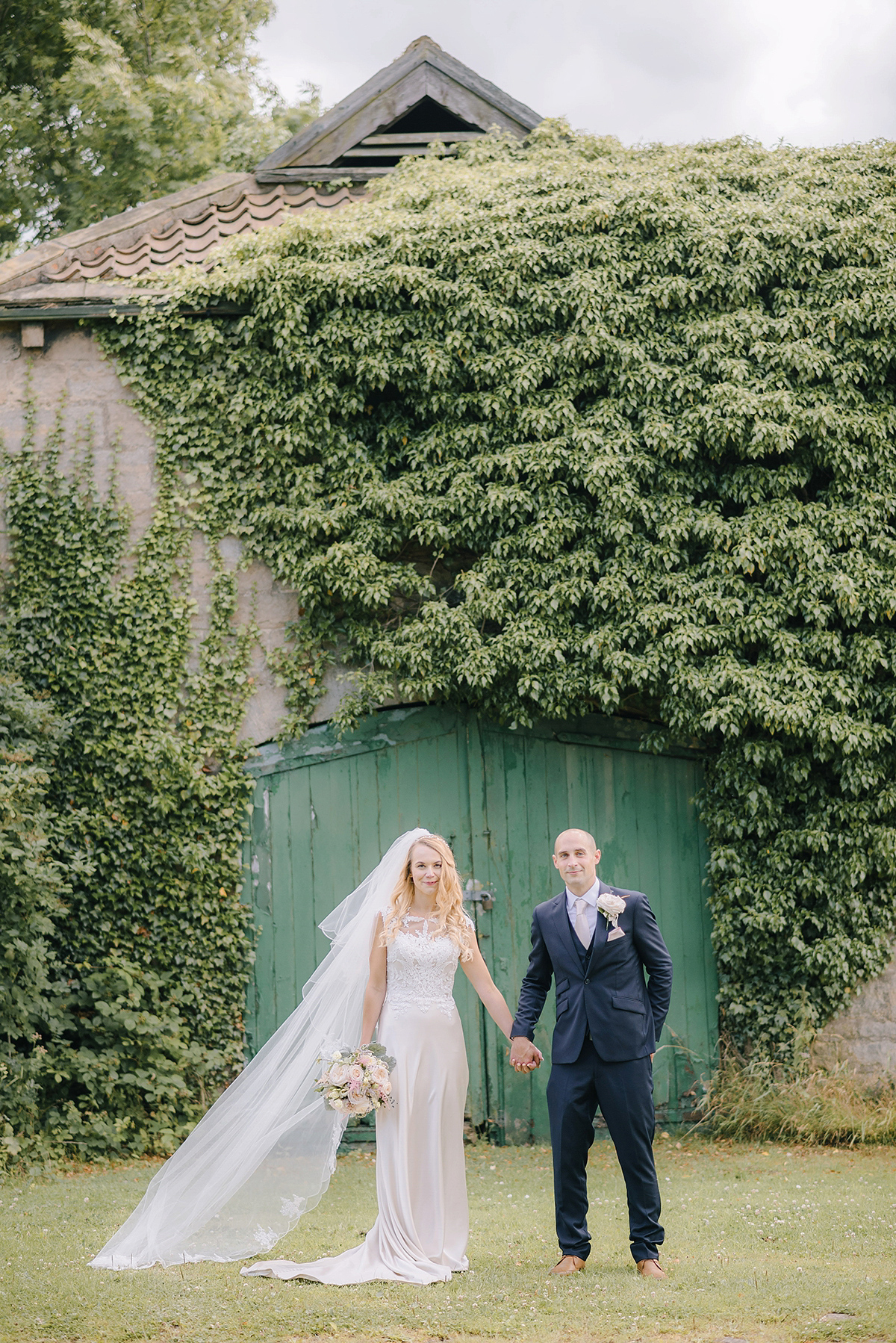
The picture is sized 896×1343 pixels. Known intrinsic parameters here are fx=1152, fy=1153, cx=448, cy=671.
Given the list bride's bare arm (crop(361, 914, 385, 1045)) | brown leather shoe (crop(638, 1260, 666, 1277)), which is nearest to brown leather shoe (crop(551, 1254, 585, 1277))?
brown leather shoe (crop(638, 1260, 666, 1277))

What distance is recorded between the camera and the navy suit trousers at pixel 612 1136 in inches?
180

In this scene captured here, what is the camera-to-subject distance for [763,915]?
7703mm

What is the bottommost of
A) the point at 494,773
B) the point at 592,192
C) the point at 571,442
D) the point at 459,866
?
the point at 459,866

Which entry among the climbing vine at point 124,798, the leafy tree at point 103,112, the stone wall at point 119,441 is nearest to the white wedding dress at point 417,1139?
the climbing vine at point 124,798

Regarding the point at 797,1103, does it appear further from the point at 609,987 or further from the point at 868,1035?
the point at 609,987

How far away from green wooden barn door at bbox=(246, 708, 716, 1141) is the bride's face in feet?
10.0

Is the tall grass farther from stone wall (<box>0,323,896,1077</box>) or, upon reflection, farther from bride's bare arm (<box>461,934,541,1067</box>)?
stone wall (<box>0,323,896,1077</box>)

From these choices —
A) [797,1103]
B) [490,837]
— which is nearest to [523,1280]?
[797,1103]

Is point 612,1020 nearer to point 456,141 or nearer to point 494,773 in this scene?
point 494,773

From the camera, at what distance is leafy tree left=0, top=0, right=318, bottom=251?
13.0 meters

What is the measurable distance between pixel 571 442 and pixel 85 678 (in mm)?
3719

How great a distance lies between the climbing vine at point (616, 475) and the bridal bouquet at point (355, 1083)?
341 centimetres

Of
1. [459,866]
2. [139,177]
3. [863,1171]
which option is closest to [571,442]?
[459,866]

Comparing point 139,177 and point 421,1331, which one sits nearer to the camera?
point 421,1331
